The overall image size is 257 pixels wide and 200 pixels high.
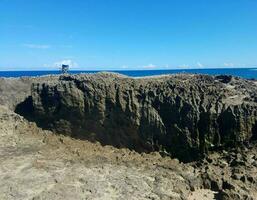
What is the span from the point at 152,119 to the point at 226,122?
345 centimetres

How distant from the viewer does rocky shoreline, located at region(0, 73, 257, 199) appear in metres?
16.0

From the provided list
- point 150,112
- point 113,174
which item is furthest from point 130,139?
point 113,174

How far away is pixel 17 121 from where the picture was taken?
74.6 ft

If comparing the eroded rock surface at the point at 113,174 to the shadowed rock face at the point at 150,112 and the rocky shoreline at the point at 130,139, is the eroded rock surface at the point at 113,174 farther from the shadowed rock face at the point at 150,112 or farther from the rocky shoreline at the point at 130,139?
the shadowed rock face at the point at 150,112

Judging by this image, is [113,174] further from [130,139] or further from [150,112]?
[150,112]

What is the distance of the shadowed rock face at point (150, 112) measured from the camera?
20.8 m

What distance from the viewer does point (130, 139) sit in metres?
22.1

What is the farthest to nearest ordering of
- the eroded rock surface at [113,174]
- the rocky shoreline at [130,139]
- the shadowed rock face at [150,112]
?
1. the shadowed rock face at [150,112]
2. the rocky shoreline at [130,139]
3. the eroded rock surface at [113,174]

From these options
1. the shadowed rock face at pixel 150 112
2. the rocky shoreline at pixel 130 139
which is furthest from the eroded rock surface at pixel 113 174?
the shadowed rock face at pixel 150 112

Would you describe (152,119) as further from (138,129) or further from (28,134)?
(28,134)

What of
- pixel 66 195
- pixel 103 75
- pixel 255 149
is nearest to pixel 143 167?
pixel 66 195

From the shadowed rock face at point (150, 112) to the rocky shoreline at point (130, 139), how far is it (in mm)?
47

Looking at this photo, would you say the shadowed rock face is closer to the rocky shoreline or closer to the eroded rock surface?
the rocky shoreline

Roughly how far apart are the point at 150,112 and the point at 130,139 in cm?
166
